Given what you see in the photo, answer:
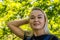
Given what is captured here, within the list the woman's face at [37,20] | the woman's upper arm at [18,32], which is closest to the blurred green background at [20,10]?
the woman's upper arm at [18,32]

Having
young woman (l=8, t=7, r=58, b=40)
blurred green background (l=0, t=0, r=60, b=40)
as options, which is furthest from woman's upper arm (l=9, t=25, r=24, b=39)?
blurred green background (l=0, t=0, r=60, b=40)

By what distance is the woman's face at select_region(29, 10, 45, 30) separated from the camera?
288 cm

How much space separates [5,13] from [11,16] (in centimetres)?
15

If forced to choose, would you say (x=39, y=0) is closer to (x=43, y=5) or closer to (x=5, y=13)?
(x=43, y=5)

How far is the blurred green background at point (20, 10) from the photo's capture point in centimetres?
414

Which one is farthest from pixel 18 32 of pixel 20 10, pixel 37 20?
pixel 20 10

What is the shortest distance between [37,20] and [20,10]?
1.43 metres

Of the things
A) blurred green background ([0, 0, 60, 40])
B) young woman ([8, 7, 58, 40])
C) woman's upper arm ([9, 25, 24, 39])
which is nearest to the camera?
young woman ([8, 7, 58, 40])

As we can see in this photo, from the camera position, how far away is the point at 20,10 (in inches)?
169

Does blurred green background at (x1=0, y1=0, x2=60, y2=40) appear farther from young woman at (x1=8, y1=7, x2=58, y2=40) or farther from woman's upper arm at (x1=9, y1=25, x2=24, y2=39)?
young woman at (x1=8, y1=7, x2=58, y2=40)

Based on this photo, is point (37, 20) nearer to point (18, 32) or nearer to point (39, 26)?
point (39, 26)

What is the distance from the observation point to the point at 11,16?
4.24m

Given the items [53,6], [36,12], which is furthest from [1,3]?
[36,12]

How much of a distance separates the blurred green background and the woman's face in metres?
1.08
